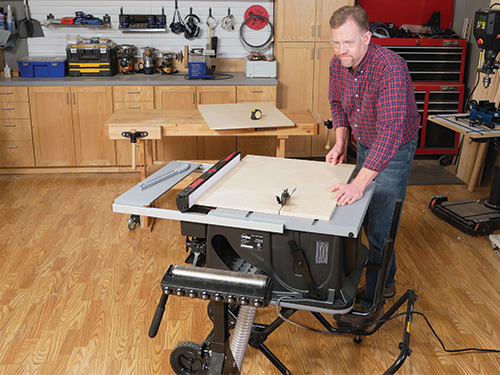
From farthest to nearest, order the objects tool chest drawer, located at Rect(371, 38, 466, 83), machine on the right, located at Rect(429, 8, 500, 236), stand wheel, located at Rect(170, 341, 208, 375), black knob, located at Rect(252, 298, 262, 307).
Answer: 1. tool chest drawer, located at Rect(371, 38, 466, 83)
2. machine on the right, located at Rect(429, 8, 500, 236)
3. stand wheel, located at Rect(170, 341, 208, 375)
4. black knob, located at Rect(252, 298, 262, 307)

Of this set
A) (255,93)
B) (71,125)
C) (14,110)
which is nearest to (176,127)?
(255,93)

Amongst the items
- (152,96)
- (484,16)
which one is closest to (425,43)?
(484,16)

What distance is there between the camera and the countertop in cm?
491

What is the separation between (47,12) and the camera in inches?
211

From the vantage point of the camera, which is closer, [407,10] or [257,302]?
[257,302]

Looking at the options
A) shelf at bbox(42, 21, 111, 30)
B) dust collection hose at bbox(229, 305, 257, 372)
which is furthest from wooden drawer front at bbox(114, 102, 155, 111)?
dust collection hose at bbox(229, 305, 257, 372)

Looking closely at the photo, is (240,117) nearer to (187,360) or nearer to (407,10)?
(187,360)

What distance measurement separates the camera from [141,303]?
303cm

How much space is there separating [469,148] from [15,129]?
3.89 meters

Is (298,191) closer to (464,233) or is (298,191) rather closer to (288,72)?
(464,233)

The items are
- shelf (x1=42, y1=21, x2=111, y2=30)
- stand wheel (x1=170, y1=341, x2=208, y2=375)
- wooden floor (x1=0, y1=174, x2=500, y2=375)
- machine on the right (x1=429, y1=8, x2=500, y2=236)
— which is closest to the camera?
stand wheel (x1=170, y1=341, x2=208, y2=375)

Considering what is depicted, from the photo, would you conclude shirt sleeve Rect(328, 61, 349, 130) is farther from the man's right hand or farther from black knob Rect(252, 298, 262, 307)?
black knob Rect(252, 298, 262, 307)

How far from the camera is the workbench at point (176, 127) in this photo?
Result: 3713mm

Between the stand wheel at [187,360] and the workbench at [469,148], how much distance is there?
2.42 m
